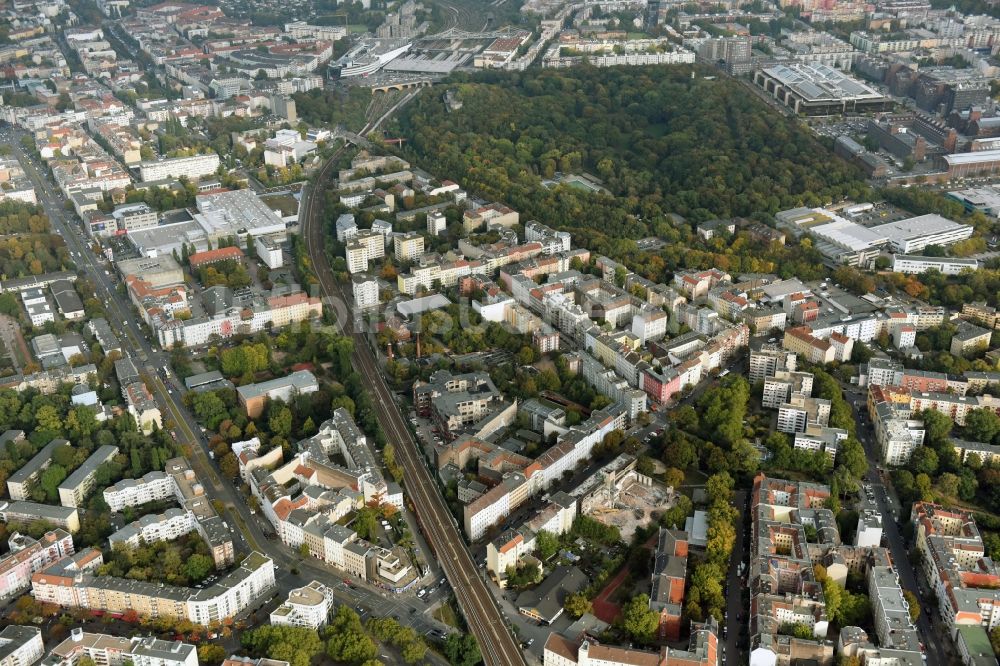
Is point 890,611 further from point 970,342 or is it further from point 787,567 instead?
point 970,342

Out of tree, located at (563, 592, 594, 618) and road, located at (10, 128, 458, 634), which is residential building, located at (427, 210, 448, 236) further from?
tree, located at (563, 592, 594, 618)

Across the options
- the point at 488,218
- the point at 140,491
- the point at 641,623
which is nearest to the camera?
the point at 641,623

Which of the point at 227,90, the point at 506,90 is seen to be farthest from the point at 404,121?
the point at 227,90

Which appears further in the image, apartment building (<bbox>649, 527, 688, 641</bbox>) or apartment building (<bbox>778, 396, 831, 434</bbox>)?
apartment building (<bbox>778, 396, 831, 434</bbox>)

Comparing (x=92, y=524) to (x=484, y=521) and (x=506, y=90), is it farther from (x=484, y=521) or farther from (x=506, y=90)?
(x=506, y=90)

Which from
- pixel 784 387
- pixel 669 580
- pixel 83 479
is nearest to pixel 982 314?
pixel 784 387

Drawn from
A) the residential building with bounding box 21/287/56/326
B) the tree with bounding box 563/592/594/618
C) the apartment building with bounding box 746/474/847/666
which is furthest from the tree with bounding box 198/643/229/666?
the residential building with bounding box 21/287/56/326

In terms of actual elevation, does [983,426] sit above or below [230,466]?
above
